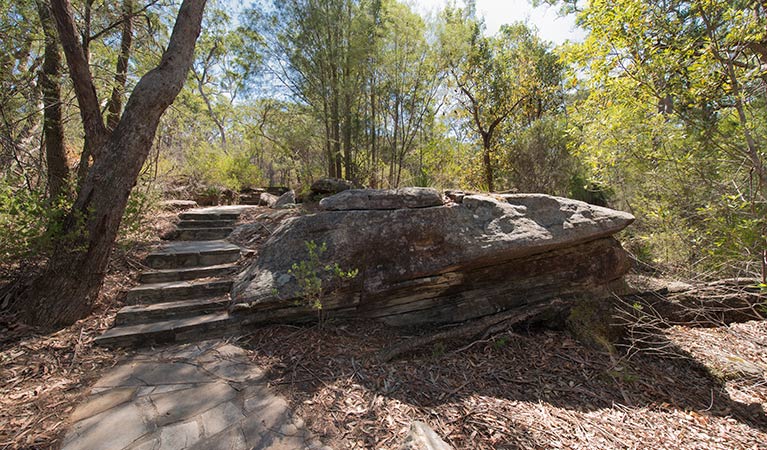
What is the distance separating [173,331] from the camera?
2178 mm

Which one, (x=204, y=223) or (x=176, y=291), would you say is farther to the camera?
(x=204, y=223)

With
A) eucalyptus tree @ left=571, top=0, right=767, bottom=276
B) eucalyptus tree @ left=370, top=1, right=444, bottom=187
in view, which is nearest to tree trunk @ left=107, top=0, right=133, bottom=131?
Result: eucalyptus tree @ left=370, top=1, right=444, bottom=187

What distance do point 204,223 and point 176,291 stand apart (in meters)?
1.83

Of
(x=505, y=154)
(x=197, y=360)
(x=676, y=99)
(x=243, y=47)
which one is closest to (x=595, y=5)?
(x=676, y=99)

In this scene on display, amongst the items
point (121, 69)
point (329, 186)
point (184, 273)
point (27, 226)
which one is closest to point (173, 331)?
point (184, 273)

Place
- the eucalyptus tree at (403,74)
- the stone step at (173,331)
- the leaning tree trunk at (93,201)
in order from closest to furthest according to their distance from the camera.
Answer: the stone step at (173,331), the leaning tree trunk at (93,201), the eucalyptus tree at (403,74)

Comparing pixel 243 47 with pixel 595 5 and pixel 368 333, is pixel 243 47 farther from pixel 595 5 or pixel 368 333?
pixel 368 333

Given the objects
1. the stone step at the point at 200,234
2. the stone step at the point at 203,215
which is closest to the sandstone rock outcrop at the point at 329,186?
the stone step at the point at 203,215

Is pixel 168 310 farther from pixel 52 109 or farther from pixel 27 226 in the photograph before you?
pixel 52 109

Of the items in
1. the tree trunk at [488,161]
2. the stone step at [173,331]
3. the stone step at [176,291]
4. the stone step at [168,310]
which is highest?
the tree trunk at [488,161]

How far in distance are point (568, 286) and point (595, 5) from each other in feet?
10.2

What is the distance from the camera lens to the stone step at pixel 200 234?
3732mm

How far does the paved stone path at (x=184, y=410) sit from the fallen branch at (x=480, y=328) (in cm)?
87

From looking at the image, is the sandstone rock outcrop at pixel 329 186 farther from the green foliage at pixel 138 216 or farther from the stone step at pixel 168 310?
the stone step at pixel 168 310
